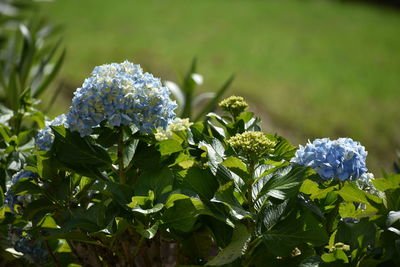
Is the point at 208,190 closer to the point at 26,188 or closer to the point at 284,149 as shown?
the point at 284,149

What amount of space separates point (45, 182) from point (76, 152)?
0.17m

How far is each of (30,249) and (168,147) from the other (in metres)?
0.50

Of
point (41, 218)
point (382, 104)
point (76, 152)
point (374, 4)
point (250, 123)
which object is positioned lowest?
point (41, 218)

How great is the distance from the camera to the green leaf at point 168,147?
4.19ft

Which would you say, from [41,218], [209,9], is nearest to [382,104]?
[209,9]

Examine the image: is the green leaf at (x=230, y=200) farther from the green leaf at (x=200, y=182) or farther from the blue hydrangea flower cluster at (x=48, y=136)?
the blue hydrangea flower cluster at (x=48, y=136)

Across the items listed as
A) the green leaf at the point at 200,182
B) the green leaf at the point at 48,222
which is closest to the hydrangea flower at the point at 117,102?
the green leaf at the point at 200,182

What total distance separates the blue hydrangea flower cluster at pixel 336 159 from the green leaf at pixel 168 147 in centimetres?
27

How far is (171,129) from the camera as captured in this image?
1.44 m

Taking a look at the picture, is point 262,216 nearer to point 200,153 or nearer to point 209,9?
point 200,153

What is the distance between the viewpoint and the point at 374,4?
37.3 ft

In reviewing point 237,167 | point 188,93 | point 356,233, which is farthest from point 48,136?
point 188,93

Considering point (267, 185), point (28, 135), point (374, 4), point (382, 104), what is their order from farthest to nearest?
point (374, 4), point (382, 104), point (28, 135), point (267, 185)

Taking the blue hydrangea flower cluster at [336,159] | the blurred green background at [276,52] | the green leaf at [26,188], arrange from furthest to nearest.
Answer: the blurred green background at [276,52] < the green leaf at [26,188] < the blue hydrangea flower cluster at [336,159]
